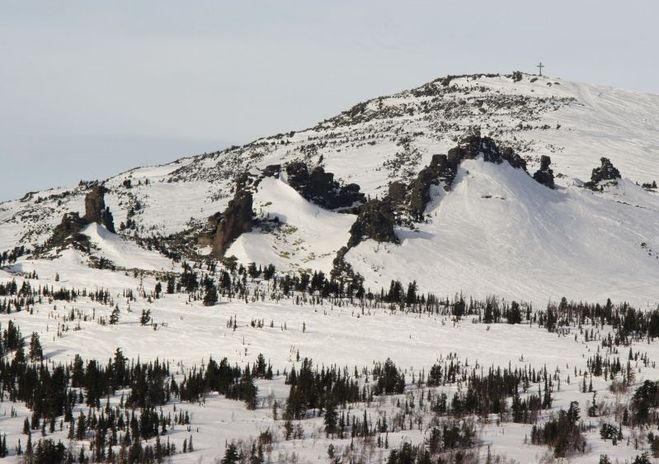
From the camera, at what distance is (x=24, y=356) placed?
38750 millimetres

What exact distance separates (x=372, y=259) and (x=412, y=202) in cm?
1227

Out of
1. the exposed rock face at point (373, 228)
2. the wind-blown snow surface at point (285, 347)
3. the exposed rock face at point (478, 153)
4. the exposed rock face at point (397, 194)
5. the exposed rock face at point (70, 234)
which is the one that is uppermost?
the exposed rock face at point (478, 153)

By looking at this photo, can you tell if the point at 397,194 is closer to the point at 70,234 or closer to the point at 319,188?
the point at 319,188

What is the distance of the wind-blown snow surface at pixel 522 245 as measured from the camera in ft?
211

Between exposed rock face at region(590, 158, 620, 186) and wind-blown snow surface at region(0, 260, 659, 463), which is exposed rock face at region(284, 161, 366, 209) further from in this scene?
exposed rock face at region(590, 158, 620, 186)

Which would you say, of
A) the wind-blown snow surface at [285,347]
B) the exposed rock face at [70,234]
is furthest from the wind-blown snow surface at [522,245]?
the exposed rock face at [70,234]

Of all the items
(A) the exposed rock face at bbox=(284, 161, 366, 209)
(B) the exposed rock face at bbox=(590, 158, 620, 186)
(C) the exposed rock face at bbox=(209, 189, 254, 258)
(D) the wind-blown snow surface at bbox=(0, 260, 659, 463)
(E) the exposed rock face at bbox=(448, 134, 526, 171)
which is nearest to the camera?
(D) the wind-blown snow surface at bbox=(0, 260, 659, 463)

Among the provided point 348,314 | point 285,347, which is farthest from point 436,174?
point 285,347

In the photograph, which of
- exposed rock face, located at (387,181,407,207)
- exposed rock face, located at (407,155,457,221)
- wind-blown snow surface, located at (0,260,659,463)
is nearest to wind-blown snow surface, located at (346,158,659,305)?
exposed rock face, located at (407,155,457,221)

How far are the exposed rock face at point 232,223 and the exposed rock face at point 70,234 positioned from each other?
10.5 m

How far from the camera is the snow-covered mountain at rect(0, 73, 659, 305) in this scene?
217 feet

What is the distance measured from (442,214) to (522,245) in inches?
299

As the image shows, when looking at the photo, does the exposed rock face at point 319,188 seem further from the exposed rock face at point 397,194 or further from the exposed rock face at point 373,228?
the exposed rock face at point 373,228

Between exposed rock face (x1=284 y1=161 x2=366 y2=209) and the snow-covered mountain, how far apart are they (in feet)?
2.73
